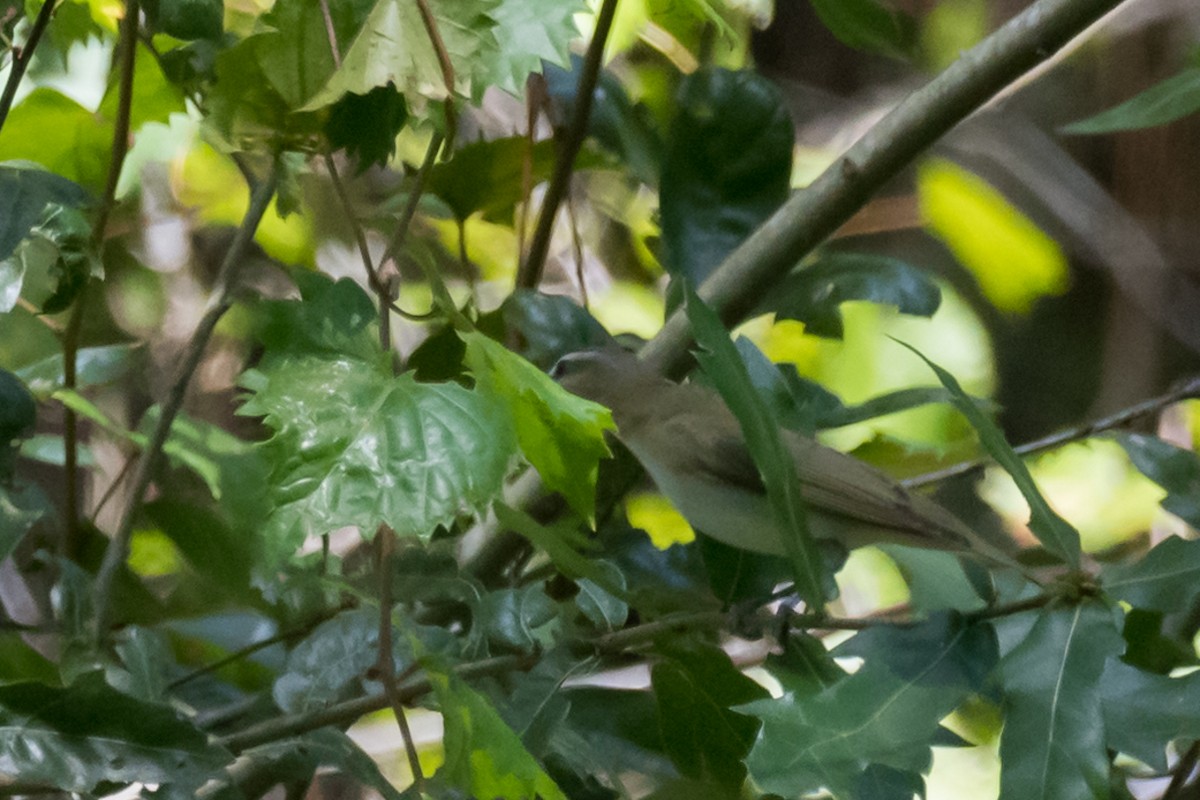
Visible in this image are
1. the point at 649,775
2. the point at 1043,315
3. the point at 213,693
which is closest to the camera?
the point at 649,775

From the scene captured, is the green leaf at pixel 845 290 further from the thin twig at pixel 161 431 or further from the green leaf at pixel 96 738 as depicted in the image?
the green leaf at pixel 96 738

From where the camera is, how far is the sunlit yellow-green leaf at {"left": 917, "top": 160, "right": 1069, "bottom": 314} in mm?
1634

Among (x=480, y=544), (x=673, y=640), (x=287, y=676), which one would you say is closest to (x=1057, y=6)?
(x=673, y=640)

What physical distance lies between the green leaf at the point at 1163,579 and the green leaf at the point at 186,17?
639 millimetres

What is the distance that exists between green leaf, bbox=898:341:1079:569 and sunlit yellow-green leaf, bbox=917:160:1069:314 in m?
1.13

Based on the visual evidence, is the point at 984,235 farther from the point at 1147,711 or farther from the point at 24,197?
the point at 24,197

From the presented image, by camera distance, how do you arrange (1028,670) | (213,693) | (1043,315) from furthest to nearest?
(1043,315) < (213,693) < (1028,670)

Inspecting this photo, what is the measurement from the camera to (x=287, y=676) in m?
0.74

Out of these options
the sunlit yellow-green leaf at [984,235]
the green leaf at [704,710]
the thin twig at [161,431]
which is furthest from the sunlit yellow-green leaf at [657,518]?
the sunlit yellow-green leaf at [984,235]

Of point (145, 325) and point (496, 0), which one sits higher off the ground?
point (496, 0)

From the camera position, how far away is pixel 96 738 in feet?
1.95

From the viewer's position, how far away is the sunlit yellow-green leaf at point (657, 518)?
116cm

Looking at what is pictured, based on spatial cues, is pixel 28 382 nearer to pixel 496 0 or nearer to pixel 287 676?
pixel 287 676

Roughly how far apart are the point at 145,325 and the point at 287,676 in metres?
0.69
